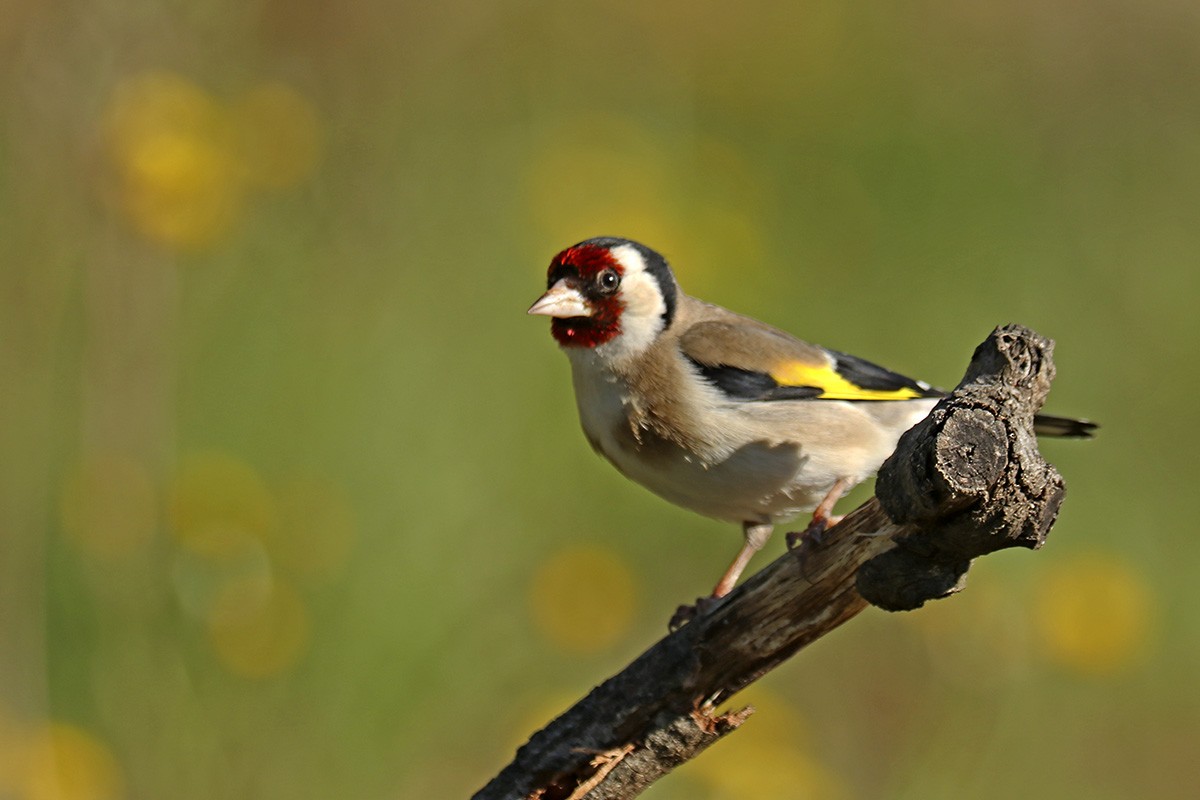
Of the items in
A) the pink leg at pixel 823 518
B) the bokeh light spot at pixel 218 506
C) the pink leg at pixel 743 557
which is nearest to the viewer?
the pink leg at pixel 823 518

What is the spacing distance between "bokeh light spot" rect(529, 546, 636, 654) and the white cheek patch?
1189 mm

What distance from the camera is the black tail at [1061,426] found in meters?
3.88

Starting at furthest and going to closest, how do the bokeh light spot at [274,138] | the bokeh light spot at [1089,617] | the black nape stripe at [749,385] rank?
the bokeh light spot at [274,138] → the bokeh light spot at [1089,617] → the black nape stripe at [749,385]

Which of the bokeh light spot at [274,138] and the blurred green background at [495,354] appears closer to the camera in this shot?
the blurred green background at [495,354]

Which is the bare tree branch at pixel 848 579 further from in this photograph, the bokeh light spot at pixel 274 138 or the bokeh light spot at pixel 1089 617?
the bokeh light spot at pixel 274 138

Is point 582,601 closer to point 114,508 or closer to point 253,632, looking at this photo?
point 253,632

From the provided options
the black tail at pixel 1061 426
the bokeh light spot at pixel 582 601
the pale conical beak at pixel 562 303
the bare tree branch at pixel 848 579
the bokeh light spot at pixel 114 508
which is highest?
the bokeh light spot at pixel 114 508

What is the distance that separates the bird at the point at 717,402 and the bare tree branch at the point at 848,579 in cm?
74

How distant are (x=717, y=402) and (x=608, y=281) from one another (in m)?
0.56

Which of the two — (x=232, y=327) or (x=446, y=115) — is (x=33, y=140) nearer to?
(x=232, y=327)

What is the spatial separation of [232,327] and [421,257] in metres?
0.92

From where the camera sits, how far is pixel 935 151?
7.75 metres

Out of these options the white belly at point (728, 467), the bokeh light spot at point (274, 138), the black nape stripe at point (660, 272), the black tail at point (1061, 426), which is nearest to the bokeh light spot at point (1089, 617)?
the black tail at point (1061, 426)

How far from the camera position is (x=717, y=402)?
3.81m
